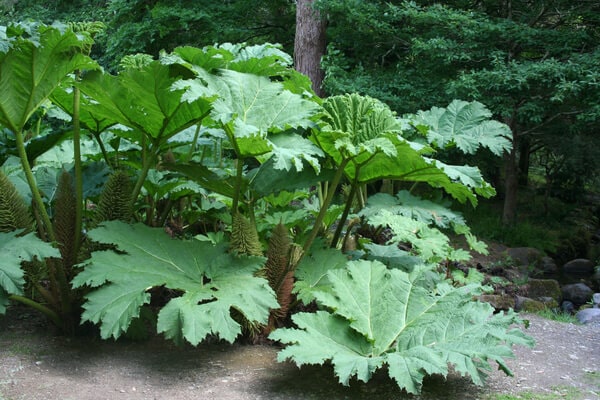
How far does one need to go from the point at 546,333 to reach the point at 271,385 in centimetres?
200

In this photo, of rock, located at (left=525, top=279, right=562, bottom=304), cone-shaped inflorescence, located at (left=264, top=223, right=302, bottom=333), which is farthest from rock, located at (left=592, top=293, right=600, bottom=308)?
cone-shaped inflorescence, located at (left=264, top=223, right=302, bottom=333)

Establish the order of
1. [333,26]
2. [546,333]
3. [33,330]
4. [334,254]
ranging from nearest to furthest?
[33,330] → [334,254] → [546,333] → [333,26]

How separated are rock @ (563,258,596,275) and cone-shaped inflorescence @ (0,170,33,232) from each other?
8.33m

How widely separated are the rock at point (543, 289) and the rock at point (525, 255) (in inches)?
51.2

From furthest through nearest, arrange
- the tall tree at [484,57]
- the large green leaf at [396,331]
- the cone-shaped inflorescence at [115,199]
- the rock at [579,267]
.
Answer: the rock at [579,267], the tall tree at [484,57], the cone-shaped inflorescence at [115,199], the large green leaf at [396,331]

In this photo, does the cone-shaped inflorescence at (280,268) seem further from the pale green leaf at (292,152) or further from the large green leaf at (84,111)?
the large green leaf at (84,111)

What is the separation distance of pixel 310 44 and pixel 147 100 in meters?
6.79

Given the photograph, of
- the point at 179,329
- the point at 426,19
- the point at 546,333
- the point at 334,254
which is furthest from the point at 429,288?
the point at 426,19

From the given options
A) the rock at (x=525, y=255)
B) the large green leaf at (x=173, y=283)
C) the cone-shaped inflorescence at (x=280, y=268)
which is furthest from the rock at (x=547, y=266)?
the large green leaf at (x=173, y=283)

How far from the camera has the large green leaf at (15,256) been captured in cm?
255

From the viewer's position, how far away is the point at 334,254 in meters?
3.42

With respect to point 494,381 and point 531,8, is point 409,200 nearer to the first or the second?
point 494,381

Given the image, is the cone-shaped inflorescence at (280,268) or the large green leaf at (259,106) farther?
the cone-shaped inflorescence at (280,268)

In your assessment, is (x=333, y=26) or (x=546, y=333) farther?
(x=333, y=26)
